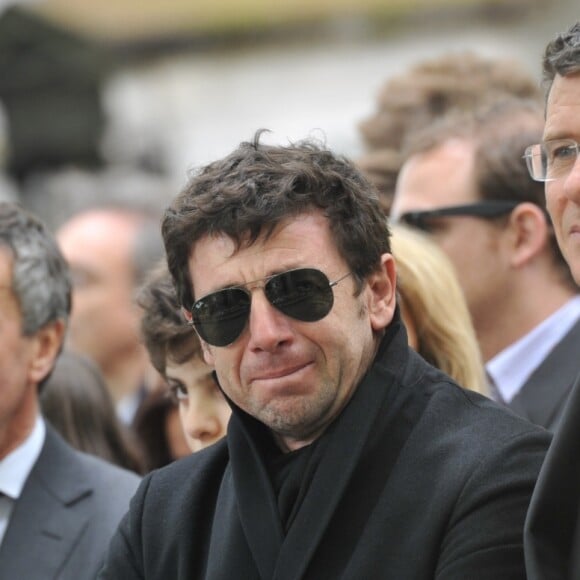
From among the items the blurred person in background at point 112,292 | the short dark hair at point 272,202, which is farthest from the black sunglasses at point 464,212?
the blurred person in background at point 112,292

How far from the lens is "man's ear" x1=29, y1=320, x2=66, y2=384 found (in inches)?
201

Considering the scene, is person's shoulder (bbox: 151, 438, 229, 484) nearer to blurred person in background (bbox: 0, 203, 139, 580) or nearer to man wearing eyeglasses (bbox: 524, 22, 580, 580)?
blurred person in background (bbox: 0, 203, 139, 580)

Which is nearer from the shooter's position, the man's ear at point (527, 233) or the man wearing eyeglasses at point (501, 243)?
the man wearing eyeglasses at point (501, 243)

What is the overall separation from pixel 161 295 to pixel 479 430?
1517mm

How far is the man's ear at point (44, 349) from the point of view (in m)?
5.11

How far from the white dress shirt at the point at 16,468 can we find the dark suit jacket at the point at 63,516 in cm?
3

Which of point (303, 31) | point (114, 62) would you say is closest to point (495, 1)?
point (303, 31)

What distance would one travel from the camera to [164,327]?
4.57 metres

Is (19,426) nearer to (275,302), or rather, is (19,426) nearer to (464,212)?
(464,212)

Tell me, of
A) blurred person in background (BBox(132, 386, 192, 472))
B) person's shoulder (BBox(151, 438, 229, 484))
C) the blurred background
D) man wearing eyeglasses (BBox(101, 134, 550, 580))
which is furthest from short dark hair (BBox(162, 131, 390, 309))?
the blurred background

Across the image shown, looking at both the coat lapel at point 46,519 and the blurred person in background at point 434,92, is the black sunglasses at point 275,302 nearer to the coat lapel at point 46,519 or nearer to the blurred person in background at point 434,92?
the coat lapel at point 46,519

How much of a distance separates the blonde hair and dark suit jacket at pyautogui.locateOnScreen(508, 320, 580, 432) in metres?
0.22

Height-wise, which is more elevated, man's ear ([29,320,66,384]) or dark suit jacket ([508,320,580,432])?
man's ear ([29,320,66,384])

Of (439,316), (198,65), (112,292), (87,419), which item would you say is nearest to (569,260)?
(439,316)
